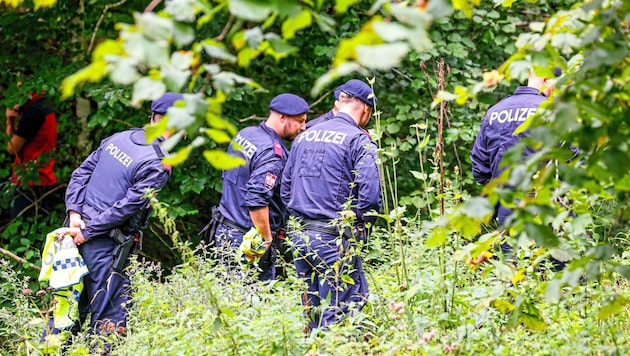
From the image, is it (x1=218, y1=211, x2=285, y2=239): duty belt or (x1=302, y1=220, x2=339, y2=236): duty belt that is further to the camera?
(x1=218, y1=211, x2=285, y2=239): duty belt

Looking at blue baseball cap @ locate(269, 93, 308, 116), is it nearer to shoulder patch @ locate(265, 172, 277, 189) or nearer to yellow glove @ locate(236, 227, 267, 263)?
shoulder patch @ locate(265, 172, 277, 189)

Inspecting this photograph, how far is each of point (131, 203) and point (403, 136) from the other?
377 cm

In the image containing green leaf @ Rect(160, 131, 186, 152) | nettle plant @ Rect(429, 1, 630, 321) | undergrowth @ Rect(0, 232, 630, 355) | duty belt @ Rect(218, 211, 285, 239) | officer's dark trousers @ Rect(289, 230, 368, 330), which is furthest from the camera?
duty belt @ Rect(218, 211, 285, 239)

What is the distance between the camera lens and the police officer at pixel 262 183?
19.1 ft

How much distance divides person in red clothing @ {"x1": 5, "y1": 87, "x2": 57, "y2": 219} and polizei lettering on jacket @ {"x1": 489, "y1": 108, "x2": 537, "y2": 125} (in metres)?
4.21

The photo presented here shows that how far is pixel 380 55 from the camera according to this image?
1.45 m

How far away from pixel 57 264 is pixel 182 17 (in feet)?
12.9

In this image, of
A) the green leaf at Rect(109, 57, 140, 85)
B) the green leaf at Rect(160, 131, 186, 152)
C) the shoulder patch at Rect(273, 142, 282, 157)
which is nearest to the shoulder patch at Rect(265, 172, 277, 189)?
the shoulder patch at Rect(273, 142, 282, 157)

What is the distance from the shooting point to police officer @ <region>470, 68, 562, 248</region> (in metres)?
5.21

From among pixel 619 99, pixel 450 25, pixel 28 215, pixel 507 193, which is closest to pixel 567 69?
pixel 619 99

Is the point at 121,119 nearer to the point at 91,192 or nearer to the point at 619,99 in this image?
the point at 91,192

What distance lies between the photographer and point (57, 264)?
5.24m

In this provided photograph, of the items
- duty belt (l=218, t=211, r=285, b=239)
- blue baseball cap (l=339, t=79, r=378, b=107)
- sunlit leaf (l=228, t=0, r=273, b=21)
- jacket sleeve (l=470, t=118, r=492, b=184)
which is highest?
sunlit leaf (l=228, t=0, r=273, b=21)

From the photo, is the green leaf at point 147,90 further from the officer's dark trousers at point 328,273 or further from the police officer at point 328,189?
the police officer at point 328,189
